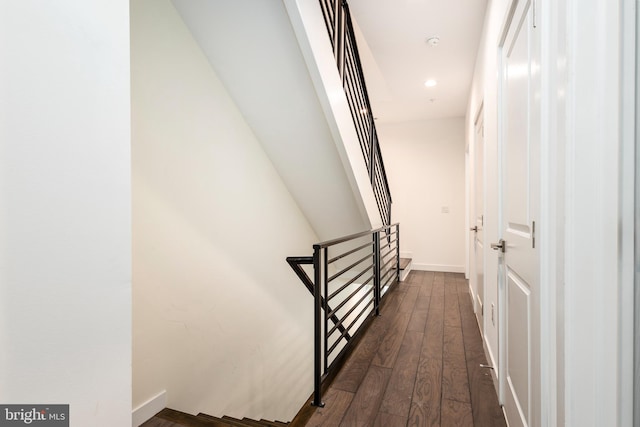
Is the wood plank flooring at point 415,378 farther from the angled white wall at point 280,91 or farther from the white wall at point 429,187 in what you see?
the white wall at point 429,187

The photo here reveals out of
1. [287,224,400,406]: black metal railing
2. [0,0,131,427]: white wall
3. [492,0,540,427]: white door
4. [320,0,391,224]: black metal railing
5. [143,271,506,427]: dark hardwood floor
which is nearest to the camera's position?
[0,0,131,427]: white wall

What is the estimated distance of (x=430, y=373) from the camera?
1.99 meters

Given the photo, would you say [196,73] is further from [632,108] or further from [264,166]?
[632,108]

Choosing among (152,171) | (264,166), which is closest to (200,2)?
(152,171)

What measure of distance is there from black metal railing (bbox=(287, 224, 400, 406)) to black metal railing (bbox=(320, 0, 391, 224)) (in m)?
0.74

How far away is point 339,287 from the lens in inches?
139

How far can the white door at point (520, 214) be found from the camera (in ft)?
3.61

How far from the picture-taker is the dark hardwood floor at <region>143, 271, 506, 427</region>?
5.08ft

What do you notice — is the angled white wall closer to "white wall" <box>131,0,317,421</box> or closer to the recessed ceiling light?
"white wall" <box>131,0,317,421</box>

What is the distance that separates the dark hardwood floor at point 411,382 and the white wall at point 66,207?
1166 mm

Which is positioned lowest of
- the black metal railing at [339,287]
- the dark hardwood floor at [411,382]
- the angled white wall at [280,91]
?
the dark hardwood floor at [411,382]

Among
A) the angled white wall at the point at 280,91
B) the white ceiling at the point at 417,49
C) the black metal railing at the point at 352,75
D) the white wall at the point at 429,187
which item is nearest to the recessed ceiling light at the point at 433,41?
the white ceiling at the point at 417,49

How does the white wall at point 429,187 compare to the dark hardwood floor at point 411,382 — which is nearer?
the dark hardwood floor at point 411,382

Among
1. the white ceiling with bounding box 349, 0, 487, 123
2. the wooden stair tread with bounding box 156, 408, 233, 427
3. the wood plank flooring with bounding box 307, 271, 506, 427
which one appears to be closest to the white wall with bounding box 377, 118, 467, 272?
the white ceiling with bounding box 349, 0, 487, 123
